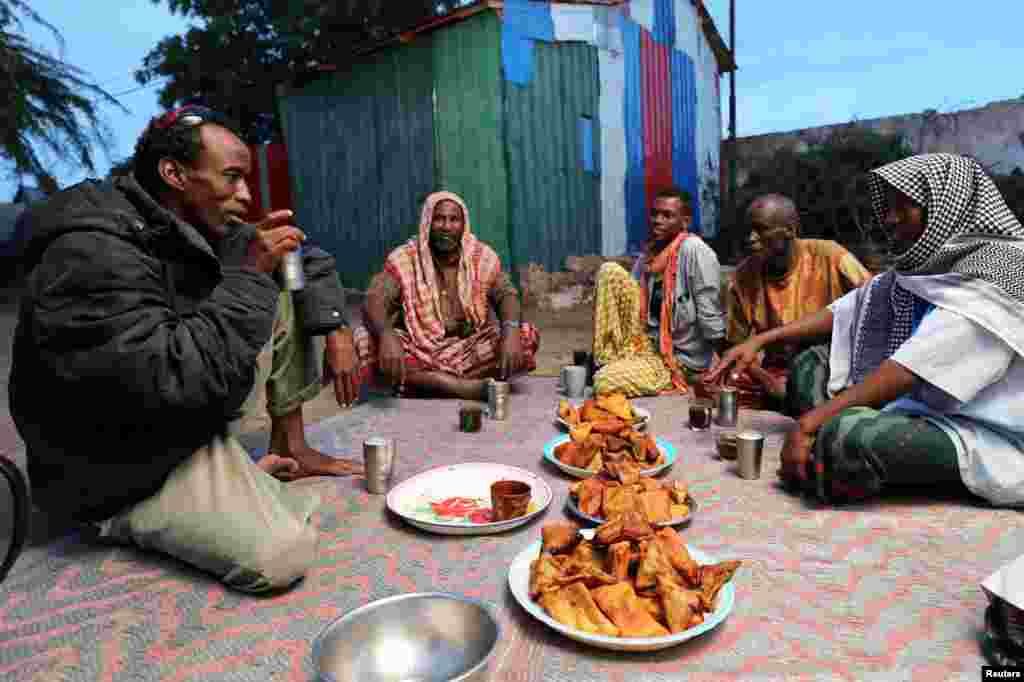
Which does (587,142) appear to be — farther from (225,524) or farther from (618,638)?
(618,638)

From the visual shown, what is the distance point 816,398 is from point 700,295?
1390 mm

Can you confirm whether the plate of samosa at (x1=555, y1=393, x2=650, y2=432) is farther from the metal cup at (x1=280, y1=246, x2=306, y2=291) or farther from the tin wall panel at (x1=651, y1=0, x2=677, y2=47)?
the tin wall panel at (x1=651, y1=0, x2=677, y2=47)

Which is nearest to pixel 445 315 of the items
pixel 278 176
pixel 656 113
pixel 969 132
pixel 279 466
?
pixel 279 466

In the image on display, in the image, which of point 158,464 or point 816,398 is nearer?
point 158,464

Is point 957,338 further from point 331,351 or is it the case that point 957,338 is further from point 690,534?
point 331,351

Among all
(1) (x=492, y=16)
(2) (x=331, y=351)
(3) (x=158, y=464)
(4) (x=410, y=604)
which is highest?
(1) (x=492, y=16)

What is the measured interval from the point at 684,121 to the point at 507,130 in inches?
168

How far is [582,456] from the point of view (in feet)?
9.25

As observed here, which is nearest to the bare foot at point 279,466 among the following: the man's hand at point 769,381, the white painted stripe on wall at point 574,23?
the man's hand at point 769,381

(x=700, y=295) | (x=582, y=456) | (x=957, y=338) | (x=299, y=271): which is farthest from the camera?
(x=700, y=295)

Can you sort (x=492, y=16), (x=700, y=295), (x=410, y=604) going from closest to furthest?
(x=410, y=604)
(x=700, y=295)
(x=492, y=16)

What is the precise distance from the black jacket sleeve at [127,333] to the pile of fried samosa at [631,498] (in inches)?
51.0

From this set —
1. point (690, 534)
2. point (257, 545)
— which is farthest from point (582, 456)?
point (257, 545)

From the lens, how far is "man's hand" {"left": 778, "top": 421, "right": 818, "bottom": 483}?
246 centimetres
